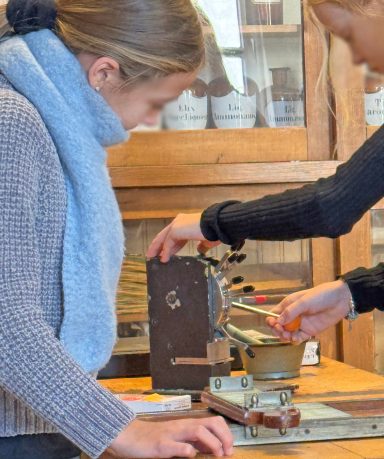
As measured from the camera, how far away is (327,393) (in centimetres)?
208

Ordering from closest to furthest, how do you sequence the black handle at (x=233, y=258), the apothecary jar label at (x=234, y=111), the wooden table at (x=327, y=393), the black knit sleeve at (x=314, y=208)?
the wooden table at (x=327, y=393), the black knit sleeve at (x=314, y=208), the black handle at (x=233, y=258), the apothecary jar label at (x=234, y=111)

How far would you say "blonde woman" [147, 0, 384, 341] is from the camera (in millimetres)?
1500

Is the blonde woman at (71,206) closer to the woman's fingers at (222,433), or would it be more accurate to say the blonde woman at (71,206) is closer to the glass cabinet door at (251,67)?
the woman's fingers at (222,433)

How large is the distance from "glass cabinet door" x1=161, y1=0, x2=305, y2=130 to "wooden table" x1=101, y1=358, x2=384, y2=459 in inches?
27.5

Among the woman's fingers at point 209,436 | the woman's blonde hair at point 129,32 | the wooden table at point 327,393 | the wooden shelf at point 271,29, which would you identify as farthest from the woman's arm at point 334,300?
the wooden shelf at point 271,29

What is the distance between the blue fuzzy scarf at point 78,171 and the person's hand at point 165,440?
138 mm

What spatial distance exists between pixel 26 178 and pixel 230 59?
1.60 m

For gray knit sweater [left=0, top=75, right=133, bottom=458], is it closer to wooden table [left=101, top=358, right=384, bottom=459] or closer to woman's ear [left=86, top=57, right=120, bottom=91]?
woman's ear [left=86, top=57, right=120, bottom=91]

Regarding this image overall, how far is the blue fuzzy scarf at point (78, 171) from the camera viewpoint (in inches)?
55.3

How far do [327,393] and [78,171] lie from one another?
880 mm

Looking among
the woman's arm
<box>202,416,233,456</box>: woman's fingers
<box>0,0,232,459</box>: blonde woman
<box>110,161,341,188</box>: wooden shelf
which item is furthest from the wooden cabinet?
<box>202,416,233,456</box>: woman's fingers

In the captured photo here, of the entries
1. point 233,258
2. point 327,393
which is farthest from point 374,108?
point 327,393

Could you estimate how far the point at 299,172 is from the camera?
2.71 meters

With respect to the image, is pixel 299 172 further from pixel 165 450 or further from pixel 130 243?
pixel 165 450
